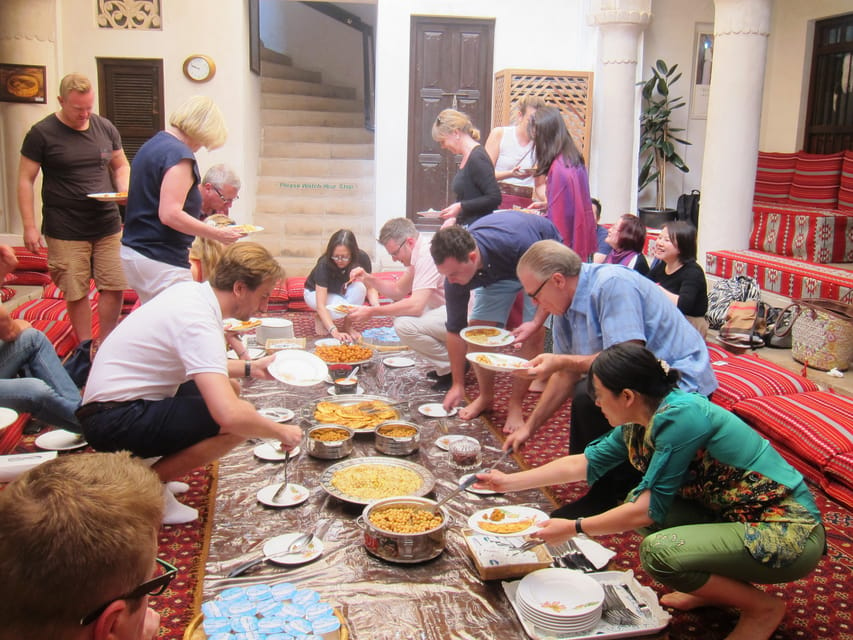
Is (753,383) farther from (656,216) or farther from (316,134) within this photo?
(316,134)

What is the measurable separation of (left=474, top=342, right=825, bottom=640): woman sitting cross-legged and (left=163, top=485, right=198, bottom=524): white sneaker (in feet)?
4.82

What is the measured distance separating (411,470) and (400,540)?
2.10ft

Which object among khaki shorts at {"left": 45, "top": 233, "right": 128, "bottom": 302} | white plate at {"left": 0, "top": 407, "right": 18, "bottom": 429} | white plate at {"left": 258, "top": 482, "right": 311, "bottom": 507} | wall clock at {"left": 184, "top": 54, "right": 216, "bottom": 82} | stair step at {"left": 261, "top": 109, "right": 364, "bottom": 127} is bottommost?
white plate at {"left": 258, "top": 482, "right": 311, "bottom": 507}

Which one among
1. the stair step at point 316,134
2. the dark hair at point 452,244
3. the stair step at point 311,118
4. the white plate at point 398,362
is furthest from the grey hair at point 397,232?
the stair step at point 311,118

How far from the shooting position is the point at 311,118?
10.9m

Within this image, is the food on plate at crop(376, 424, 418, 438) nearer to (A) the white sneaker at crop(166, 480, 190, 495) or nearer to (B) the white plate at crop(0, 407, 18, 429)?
(A) the white sneaker at crop(166, 480, 190, 495)

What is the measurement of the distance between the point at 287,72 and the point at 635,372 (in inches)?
394

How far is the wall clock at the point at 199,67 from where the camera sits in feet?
28.2

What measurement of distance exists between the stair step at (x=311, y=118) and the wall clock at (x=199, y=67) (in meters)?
1.79

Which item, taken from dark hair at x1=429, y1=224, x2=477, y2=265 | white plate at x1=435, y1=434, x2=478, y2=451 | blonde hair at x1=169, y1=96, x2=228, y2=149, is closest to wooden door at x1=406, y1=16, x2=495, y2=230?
blonde hair at x1=169, y1=96, x2=228, y2=149

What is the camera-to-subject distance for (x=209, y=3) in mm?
8586

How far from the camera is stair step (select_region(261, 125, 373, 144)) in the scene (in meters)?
10.4

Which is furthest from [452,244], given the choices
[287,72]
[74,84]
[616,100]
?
[287,72]

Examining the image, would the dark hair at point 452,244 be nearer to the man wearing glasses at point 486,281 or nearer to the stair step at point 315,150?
the man wearing glasses at point 486,281
